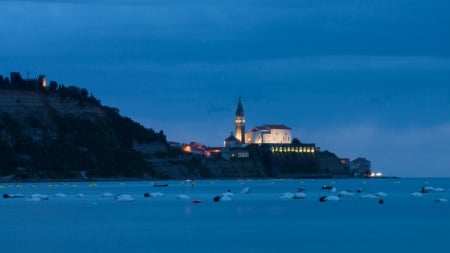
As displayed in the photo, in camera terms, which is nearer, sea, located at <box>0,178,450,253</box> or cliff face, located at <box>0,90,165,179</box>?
sea, located at <box>0,178,450,253</box>

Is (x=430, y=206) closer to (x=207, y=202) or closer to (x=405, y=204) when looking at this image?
(x=405, y=204)

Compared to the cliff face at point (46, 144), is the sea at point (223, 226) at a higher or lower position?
lower

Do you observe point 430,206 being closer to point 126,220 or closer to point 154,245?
point 126,220

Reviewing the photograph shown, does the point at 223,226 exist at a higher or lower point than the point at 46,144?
lower

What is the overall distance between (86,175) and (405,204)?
103871mm

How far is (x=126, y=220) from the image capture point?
69.9 m

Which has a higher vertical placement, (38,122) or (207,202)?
(38,122)

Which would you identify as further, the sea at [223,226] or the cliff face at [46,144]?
the cliff face at [46,144]

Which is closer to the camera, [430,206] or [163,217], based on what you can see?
[163,217]

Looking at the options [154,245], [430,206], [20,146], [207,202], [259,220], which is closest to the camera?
[154,245]

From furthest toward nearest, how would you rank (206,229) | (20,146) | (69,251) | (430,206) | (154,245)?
(20,146), (430,206), (206,229), (154,245), (69,251)

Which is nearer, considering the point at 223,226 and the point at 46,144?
the point at 223,226

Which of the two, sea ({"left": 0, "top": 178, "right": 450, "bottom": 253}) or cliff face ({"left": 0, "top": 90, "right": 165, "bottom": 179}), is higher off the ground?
cliff face ({"left": 0, "top": 90, "right": 165, "bottom": 179})

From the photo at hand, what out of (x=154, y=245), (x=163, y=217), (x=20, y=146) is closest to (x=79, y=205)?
(x=163, y=217)
